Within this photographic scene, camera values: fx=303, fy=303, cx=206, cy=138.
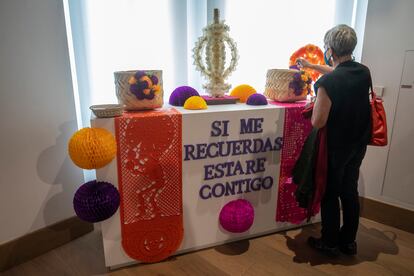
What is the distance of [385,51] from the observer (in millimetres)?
2047

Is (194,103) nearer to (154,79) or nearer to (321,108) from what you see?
(154,79)

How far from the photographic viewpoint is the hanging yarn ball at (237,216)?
1729 mm

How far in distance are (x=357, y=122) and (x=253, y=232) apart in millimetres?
931

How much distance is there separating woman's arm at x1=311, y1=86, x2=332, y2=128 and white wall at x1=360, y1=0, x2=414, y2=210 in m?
0.85

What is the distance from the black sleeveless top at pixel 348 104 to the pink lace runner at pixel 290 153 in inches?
12.7

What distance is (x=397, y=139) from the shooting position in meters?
2.04

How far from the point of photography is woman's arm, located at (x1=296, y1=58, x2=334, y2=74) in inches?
66.4

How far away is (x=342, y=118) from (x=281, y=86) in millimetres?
509

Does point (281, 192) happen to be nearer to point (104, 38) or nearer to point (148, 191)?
point (148, 191)

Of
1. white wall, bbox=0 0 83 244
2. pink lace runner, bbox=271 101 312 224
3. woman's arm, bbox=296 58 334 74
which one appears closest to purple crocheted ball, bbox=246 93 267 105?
pink lace runner, bbox=271 101 312 224

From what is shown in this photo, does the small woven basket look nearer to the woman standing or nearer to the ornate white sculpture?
the ornate white sculpture

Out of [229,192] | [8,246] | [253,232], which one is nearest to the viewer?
[8,246]

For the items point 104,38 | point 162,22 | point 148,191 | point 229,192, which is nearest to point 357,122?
point 229,192

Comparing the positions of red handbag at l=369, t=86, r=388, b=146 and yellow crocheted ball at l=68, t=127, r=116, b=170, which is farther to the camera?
red handbag at l=369, t=86, r=388, b=146
